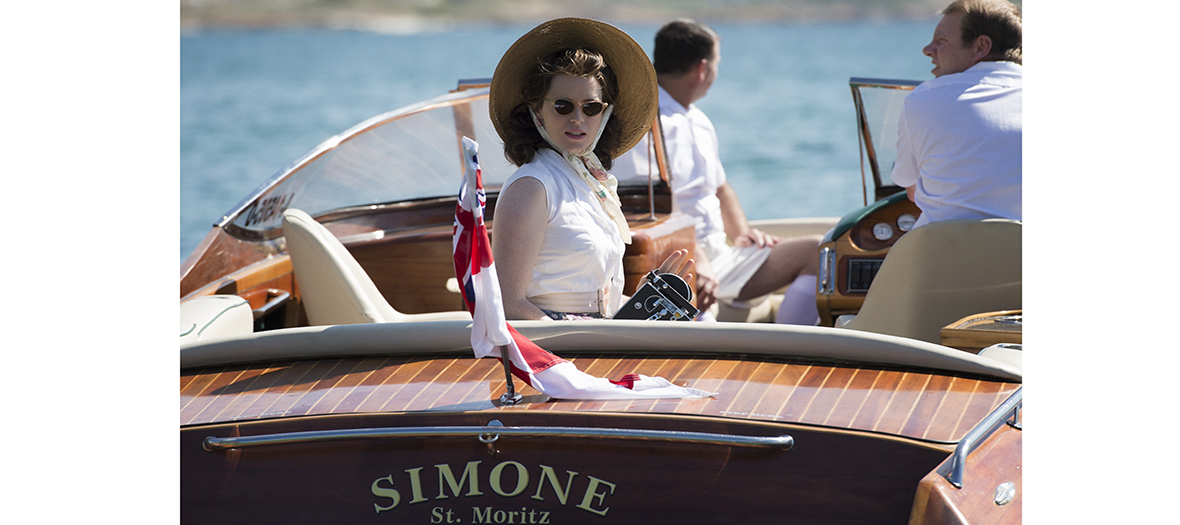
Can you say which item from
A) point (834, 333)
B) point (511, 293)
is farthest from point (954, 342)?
point (511, 293)

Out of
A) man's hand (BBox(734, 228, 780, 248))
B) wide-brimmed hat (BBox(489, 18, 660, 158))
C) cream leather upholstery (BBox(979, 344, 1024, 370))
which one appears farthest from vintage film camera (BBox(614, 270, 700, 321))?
man's hand (BBox(734, 228, 780, 248))

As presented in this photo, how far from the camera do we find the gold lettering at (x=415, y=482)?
1.61 metres

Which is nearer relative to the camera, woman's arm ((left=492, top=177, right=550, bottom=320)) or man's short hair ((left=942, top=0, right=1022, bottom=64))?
woman's arm ((left=492, top=177, right=550, bottom=320))

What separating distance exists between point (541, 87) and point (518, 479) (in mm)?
957

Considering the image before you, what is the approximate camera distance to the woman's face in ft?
7.37

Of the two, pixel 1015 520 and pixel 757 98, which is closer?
pixel 1015 520

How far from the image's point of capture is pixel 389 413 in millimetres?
1688

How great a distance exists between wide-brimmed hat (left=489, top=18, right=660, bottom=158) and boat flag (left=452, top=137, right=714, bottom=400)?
733mm

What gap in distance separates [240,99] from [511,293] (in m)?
29.4

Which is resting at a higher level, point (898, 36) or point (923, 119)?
point (898, 36)

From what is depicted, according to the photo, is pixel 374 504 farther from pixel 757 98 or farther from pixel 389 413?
pixel 757 98

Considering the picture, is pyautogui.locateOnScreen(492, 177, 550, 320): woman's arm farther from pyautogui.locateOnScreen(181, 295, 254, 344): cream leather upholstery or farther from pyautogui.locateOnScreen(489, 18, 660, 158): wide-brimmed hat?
pyautogui.locateOnScreen(181, 295, 254, 344): cream leather upholstery

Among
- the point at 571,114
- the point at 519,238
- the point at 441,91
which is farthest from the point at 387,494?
the point at 441,91

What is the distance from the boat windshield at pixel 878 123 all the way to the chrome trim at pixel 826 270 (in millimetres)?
508
